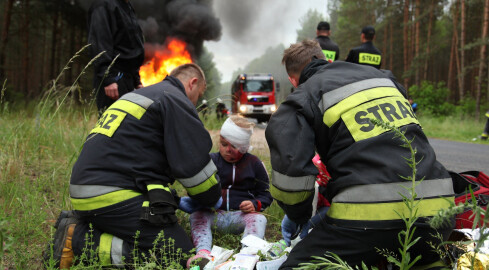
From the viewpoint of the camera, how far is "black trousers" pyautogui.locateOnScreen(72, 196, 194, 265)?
2.05m

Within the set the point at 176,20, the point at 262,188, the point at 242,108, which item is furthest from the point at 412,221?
the point at 242,108

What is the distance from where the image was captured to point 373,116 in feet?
5.37

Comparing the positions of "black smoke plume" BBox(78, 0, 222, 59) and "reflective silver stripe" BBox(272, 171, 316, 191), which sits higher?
"black smoke plume" BBox(78, 0, 222, 59)

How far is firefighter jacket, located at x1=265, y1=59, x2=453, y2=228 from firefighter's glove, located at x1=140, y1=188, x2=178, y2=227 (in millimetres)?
609

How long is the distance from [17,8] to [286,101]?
712 inches

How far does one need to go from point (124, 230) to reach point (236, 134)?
3.54ft

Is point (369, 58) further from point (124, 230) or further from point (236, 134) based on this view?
point (124, 230)

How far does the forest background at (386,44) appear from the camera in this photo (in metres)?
15.3

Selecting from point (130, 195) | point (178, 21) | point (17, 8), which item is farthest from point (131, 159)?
point (17, 8)

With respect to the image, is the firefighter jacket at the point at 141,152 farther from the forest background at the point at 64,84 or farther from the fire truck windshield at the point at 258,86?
the fire truck windshield at the point at 258,86

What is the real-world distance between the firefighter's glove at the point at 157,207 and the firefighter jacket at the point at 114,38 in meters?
1.64

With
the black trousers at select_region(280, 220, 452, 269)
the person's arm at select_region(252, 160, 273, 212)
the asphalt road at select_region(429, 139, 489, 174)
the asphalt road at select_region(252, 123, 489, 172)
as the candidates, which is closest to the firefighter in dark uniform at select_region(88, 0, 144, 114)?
the person's arm at select_region(252, 160, 273, 212)

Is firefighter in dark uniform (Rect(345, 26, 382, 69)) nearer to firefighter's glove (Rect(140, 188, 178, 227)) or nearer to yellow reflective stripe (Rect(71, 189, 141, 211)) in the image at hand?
firefighter's glove (Rect(140, 188, 178, 227))

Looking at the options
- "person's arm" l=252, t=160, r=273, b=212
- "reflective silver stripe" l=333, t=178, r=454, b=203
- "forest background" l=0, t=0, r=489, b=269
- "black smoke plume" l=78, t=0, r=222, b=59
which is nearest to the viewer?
"reflective silver stripe" l=333, t=178, r=454, b=203
